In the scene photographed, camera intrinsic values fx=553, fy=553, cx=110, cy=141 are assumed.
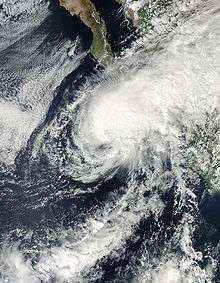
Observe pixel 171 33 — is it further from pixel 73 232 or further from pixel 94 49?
pixel 73 232

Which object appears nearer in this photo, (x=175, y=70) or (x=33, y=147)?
(x=175, y=70)

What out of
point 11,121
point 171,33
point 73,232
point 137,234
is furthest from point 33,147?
point 171,33

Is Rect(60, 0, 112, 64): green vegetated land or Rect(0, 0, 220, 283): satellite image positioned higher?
Rect(60, 0, 112, 64): green vegetated land

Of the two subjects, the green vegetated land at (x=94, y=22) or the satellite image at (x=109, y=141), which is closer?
the satellite image at (x=109, y=141)

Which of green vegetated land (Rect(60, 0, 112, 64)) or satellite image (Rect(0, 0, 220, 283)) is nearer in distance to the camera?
satellite image (Rect(0, 0, 220, 283))

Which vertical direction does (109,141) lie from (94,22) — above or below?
below

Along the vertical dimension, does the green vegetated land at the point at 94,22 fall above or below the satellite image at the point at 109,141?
above

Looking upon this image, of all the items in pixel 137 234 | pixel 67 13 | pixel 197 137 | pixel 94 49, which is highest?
pixel 67 13

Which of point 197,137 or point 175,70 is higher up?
point 175,70

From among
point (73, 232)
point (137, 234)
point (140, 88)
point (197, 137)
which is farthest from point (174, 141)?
point (73, 232)
